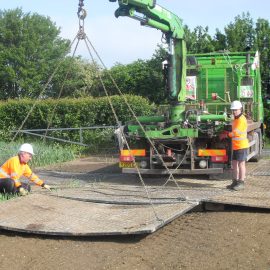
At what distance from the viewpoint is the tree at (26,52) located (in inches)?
1796

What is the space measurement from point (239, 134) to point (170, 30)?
245 centimetres

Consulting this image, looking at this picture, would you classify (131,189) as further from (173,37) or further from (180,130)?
(173,37)

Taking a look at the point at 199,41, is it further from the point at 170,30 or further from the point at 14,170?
the point at 14,170

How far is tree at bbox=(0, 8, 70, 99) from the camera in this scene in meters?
45.6

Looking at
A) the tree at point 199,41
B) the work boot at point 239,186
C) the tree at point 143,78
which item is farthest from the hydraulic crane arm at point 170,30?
the tree at point 143,78

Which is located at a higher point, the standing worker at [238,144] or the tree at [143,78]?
the tree at [143,78]

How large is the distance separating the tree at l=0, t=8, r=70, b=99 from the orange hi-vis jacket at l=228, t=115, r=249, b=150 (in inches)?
1487

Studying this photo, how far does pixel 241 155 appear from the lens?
8.53 metres

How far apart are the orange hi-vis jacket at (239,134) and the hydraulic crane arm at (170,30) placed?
149 cm

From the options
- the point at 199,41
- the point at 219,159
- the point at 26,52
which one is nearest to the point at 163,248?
the point at 219,159

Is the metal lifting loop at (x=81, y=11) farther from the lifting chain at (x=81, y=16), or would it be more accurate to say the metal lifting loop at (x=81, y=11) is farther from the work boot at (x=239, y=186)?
the work boot at (x=239, y=186)

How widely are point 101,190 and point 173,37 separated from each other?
3.33 meters

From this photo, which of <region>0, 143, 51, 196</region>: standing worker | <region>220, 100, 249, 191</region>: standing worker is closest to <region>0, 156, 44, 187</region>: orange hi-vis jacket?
A: <region>0, 143, 51, 196</region>: standing worker

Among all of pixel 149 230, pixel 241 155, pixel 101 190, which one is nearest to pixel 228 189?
pixel 241 155
